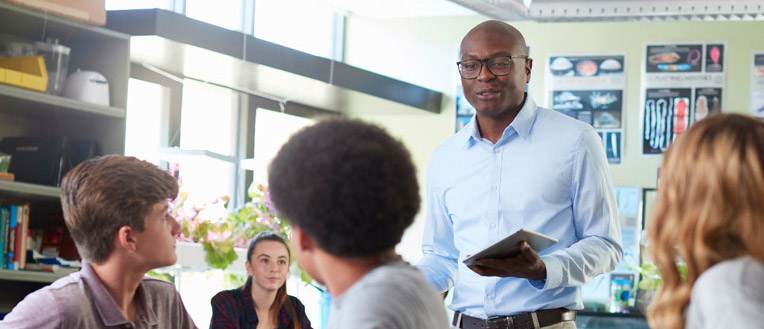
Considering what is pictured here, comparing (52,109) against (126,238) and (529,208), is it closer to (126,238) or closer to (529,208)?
(126,238)

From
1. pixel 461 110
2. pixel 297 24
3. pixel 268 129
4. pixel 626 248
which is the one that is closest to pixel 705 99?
pixel 626 248

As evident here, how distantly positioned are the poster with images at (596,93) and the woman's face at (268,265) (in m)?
2.62

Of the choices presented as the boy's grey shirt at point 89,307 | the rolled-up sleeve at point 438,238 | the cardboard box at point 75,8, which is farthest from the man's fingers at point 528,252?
the cardboard box at point 75,8

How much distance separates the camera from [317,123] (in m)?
1.21

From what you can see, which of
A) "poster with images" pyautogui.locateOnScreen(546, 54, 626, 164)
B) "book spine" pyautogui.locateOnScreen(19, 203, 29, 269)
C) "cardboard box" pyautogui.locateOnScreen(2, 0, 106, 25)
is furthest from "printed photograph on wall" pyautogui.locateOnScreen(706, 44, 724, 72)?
"book spine" pyautogui.locateOnScreen(19, 203, 29, 269)

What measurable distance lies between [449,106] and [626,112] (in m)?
1.27

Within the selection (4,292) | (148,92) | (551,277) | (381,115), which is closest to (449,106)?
(381,115)

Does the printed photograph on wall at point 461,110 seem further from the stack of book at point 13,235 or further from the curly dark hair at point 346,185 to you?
the curly dark hair at point 346,185

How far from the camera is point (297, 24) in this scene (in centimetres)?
657

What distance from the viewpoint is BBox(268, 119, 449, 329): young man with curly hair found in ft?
3.77

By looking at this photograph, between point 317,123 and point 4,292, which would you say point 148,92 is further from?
point 317,123

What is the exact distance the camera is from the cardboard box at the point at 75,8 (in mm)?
3459

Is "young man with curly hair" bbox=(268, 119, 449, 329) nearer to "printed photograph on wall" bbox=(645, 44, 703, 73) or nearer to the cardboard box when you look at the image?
the cardboard box

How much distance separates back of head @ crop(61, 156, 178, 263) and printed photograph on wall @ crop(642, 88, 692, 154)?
489 centimetres
